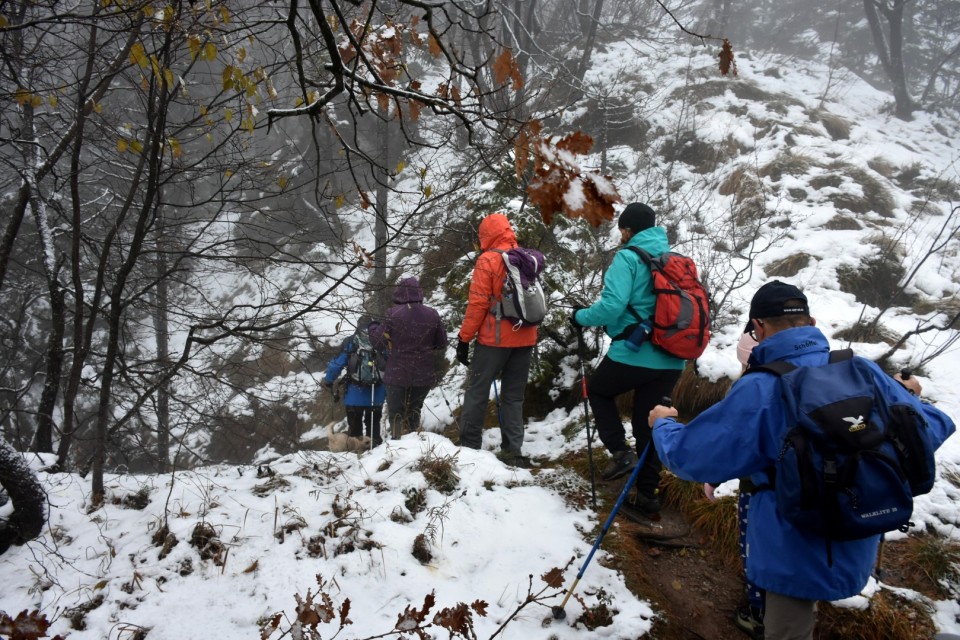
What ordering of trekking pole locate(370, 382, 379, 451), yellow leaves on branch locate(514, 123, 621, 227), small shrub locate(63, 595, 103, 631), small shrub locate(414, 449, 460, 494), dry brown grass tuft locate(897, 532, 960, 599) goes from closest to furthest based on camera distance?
yellow leaves on branch locate(514, 123, 621, 227)
small shrub locate(63, 595, 103, 631)
dry brown grass tuft locate(897, 532, 960, 599)
small shrub locate(414, 449, 460, 494)
trekking pole locate(370, 382, 379, 451)

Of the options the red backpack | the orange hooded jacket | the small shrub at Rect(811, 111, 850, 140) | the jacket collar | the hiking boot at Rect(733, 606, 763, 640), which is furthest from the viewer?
the small shrub at Rect(811, 111, 850, 140)

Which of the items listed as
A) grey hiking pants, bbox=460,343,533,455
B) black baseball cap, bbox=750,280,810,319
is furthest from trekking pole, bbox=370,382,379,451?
black baseball cap, bbox=750,280,810,319

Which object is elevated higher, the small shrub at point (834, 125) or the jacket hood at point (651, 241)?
the small shrub at point (834, 125)

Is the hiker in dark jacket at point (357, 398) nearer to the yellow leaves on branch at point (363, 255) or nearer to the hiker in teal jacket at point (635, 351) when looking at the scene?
the yellow leaves on branch at point (363, 255)

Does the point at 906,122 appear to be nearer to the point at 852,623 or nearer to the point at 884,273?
the point at 884,273

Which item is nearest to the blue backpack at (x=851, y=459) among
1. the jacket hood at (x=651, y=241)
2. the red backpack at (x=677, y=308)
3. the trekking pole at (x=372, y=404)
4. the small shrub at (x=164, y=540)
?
the red backpack at (x=677, y=308)

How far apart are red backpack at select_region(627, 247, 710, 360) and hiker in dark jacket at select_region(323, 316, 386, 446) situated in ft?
10.5

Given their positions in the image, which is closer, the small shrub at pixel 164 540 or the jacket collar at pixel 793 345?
the jacket collar at pixel 793 345

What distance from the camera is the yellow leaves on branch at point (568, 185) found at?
130cm

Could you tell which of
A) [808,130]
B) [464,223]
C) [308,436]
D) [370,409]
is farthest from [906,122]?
[308,436]

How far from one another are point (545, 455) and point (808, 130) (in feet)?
37.5

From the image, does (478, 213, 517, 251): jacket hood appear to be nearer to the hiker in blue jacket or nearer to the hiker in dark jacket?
the hiker in dark jacket

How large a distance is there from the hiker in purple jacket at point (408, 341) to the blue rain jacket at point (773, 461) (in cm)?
325

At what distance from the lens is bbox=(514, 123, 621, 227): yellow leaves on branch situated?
4.25ft
